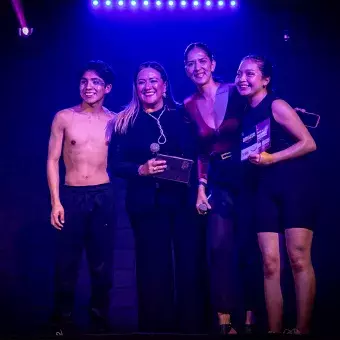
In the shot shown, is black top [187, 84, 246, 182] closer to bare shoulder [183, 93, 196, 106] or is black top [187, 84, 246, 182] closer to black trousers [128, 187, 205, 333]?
bare shoulder [183, 93, 196, 106]

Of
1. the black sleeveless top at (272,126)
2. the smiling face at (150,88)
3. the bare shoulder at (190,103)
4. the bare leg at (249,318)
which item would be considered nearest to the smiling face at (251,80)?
the black sleeveless top at (272,126)

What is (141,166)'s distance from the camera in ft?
14.6

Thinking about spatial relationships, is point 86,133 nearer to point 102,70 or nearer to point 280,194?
point 102,70

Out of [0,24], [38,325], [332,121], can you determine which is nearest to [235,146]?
[332,121]

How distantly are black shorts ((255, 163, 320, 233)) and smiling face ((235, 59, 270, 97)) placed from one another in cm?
68

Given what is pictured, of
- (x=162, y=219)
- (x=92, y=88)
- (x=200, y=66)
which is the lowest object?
(x=162, y=219)

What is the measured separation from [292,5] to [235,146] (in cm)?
159

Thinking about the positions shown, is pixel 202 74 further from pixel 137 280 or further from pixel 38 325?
pixel 38 325

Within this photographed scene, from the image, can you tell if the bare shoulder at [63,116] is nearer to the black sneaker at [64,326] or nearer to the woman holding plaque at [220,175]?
the woman holding plaque at [220,175]

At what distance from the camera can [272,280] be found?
413 centimetres

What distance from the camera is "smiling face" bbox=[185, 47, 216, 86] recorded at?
15.4 feet

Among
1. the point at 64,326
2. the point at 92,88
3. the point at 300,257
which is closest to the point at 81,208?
the point at 64,326

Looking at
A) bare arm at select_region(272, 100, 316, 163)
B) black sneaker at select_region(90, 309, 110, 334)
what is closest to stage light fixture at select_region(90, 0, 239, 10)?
bare arm at select_region(272, 100, 316, 163)

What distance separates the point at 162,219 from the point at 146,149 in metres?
0.58
